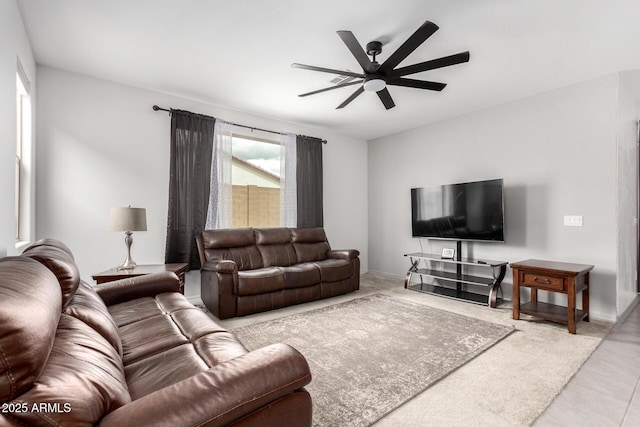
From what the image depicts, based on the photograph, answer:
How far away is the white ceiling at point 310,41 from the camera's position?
227 centimetres

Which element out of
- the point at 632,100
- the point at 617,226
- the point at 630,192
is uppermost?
the point at 632,100

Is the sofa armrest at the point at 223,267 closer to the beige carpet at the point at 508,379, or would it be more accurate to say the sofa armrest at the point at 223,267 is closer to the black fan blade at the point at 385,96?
the beige carpet at the point at 508,379

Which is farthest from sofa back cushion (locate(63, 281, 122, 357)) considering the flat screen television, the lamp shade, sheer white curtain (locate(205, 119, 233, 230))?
the flat screen television

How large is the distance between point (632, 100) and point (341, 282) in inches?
167

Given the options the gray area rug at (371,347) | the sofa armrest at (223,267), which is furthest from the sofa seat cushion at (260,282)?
the gray area rug at (371,347)

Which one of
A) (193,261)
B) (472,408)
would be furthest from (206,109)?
(472,408)

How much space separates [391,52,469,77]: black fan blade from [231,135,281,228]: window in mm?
2657

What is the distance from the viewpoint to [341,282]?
433 centimetres

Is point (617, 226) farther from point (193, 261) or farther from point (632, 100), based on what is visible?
point (193, 261)

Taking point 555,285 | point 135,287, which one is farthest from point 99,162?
point 555,285

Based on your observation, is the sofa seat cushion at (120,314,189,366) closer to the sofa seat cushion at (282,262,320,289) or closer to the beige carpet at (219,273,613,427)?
the beige carpet at (219,273,613,427)

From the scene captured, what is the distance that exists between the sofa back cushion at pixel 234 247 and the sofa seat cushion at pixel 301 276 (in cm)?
53

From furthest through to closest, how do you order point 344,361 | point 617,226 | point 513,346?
1. point 617,226
2. point 513,346
3. point 344,361

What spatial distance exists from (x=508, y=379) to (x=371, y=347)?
100 cm
